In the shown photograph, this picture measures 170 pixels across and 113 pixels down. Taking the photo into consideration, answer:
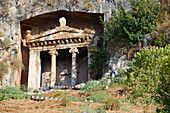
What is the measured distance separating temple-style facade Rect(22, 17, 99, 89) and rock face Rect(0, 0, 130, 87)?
0.98m

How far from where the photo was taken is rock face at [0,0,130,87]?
66.5 feet

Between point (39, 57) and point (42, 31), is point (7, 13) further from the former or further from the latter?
point (39, 57)

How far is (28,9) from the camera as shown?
Result: 21.4 m

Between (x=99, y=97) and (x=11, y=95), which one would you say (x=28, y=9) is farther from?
(x=99, y=97)

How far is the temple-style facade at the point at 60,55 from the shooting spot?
20031 mm

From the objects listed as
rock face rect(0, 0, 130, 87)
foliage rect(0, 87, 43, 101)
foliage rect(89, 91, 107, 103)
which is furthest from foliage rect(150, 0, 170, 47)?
foliage rect(0, 87, 43, 101)

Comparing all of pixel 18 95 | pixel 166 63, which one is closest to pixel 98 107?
pixel 166 63

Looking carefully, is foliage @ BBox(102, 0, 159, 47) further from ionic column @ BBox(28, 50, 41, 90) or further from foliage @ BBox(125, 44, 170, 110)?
foliage @ BBox(125, 44, 170, 110)

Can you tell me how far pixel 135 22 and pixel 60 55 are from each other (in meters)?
7.62

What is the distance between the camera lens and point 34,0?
21609 mm

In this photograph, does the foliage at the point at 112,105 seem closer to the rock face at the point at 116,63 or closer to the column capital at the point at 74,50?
the rock face at the point at 116,63

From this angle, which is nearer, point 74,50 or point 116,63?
point 116,63

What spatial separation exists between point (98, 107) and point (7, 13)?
14332 mm

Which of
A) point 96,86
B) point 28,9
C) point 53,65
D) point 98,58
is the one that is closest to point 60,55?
point 53,65
